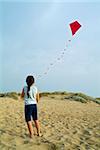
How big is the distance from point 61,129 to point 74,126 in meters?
0.87

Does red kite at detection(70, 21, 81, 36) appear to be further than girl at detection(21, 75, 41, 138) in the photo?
Yes

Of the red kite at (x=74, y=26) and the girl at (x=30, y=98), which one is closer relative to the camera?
the girl at (x=30, y=98)

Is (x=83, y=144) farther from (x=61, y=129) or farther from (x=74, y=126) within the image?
(x=74, y=126)

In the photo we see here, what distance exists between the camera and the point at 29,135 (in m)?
7.92

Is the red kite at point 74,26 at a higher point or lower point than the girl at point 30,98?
higher

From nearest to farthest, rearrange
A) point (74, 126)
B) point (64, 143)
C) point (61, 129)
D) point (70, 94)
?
point (64, 143) → point (61, 129) → point (74, 126) → point (70, 94)

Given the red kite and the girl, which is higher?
the red kite

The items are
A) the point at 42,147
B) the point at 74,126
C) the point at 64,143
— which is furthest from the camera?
the point at 74,126

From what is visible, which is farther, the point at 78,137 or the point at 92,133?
the point at 92,133

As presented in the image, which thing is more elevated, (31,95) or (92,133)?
(31,95)

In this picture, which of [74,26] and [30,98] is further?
[74,26]

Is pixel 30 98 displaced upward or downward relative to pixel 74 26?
downward

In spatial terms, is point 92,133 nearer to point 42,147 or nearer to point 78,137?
point 78,137

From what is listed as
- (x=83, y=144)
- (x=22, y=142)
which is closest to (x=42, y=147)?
(x=22, y=142)
